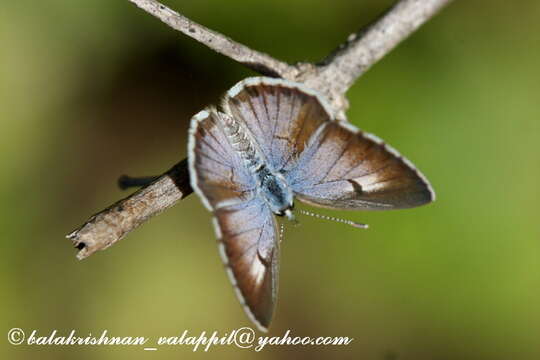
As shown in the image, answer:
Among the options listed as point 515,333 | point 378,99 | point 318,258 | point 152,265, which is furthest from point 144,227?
point 515,333

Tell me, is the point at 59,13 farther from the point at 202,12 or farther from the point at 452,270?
the point at 452,270

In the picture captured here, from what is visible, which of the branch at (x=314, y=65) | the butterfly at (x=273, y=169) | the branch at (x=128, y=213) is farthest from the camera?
the butterfly at (x=273, y=169)

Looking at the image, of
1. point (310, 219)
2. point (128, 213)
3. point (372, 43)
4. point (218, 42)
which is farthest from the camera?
point (310, 219)

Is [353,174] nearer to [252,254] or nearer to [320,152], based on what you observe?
[320,152]

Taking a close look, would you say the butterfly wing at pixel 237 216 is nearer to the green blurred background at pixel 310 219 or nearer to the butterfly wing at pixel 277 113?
the butterfly wing at pixel 277 113

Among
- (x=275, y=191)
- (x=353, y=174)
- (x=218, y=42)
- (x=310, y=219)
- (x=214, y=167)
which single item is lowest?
(x=310, y=219)

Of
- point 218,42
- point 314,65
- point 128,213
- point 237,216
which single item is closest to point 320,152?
point 314,65

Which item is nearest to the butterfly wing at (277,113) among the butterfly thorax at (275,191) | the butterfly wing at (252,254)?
the butterfly thorax at (275,191)
